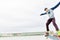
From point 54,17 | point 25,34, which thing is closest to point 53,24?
point 54,17

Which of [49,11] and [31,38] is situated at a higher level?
[49,11]

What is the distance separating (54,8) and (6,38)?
3.61m

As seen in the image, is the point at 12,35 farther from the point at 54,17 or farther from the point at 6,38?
the point at 54,17

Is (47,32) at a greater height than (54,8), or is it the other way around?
(54,8)

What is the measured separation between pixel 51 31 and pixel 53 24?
47cm

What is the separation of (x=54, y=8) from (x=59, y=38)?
1817 mm

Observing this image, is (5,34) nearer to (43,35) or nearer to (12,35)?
(12,35)

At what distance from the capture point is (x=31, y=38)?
2245 centimetres

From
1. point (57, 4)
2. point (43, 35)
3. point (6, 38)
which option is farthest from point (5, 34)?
point (57, 4)

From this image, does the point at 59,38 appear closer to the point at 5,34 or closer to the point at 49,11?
the point at 49,11

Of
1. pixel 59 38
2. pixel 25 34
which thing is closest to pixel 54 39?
pixel 59 38

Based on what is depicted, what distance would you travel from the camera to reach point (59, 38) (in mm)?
22062

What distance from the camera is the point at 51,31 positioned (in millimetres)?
22438

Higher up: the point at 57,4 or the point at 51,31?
the point at 57,4
